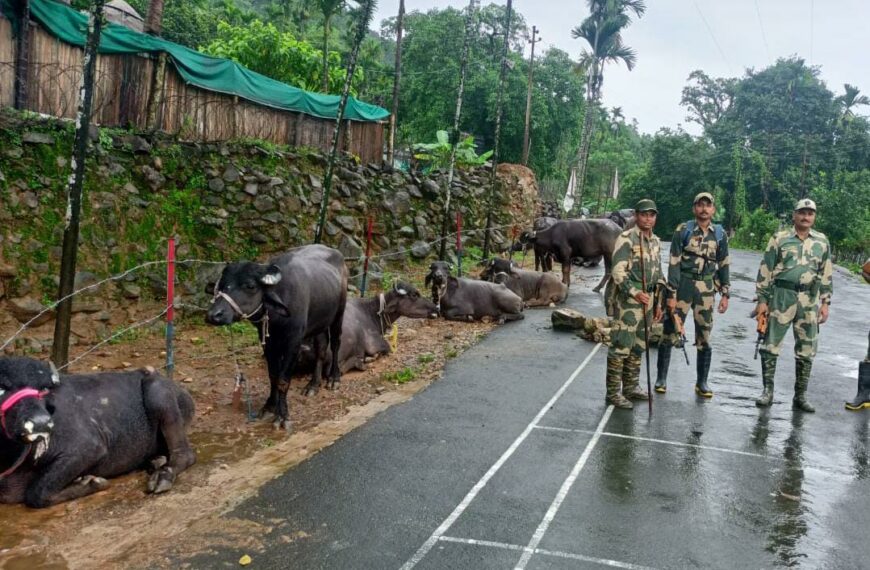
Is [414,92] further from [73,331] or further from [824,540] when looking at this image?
[824,540]

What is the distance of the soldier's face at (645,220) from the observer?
7.44 m

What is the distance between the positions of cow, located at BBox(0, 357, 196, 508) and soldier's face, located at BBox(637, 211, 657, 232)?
5048 mm

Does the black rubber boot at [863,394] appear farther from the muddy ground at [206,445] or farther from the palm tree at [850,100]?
the palm tree at [850,100]

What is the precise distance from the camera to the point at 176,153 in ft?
38.4

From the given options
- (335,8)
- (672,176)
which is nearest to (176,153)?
(335,8)

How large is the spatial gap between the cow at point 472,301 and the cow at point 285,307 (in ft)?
14.4

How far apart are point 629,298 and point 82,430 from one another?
5.47 metres

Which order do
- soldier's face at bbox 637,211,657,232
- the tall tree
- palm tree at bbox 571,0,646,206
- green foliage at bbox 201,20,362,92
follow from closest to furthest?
soldier's face at bbox 637,211,657,232 < the tall tree < green foliage at bbox 201,20,362,92 < palm tree at bbox 571,0,646,206

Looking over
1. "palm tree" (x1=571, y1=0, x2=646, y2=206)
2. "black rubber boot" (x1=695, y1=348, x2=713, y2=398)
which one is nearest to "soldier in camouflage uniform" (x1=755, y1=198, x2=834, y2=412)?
"black rubber boot" (x1=695, y1=348, x2=713, y2=398)

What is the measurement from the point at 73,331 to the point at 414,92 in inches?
1010

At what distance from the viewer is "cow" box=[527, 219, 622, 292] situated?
1711 centimetres

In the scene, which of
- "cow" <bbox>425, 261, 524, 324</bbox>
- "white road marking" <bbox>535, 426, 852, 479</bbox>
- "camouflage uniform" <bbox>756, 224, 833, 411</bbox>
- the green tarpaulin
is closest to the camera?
"white road marking" <bbox>535, 426, 852, 479</bbox>

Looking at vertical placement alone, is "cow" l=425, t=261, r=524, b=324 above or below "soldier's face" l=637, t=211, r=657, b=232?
below

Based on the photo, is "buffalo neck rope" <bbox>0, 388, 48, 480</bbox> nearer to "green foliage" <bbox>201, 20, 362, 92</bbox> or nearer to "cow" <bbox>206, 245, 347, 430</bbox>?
"cow" <bbox>206, 245, 347, 430</bbox>
